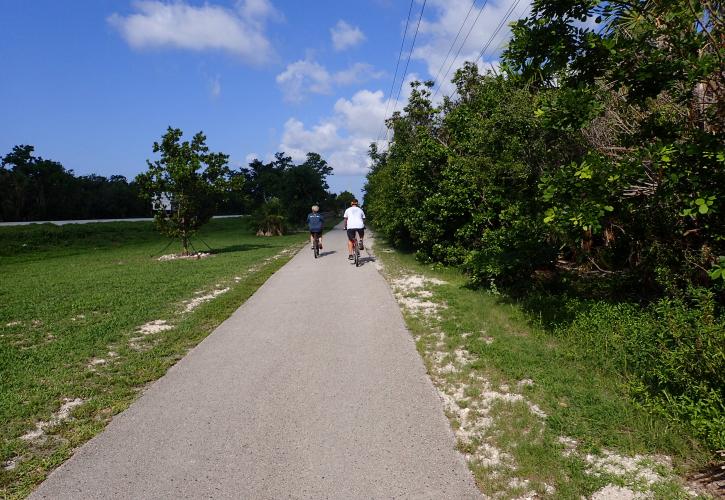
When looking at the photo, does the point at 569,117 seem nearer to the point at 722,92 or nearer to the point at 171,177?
the point at 722,92

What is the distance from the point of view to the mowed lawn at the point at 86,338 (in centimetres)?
377

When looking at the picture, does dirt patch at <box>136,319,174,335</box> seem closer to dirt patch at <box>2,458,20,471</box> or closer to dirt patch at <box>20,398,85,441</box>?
dirt patch at <box>20,398,85,441</box>

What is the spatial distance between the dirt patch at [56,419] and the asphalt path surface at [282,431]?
0.53 m

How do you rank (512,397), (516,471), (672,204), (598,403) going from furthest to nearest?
(672,204) < (512,397) < (598,403) < (516,471)

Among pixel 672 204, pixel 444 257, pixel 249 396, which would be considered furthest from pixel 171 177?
pixel 672 204

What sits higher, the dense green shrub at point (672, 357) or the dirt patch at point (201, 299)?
the dense green shrub at point (672, 357)

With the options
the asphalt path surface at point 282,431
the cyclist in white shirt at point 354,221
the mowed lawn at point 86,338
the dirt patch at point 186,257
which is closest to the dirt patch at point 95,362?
the mowed lawn at point 86,338

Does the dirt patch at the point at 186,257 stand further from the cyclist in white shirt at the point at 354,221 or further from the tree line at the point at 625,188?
the tree line at the point at 625,188

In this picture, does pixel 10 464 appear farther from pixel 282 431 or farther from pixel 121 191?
pixel 121 191

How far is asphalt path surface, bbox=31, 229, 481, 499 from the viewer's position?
3.00 metres

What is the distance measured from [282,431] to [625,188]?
457 centimetres

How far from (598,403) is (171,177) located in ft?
56.9

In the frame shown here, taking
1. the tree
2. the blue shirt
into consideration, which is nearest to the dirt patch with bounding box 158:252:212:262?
the blue shirt

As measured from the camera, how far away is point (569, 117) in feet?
14.2
